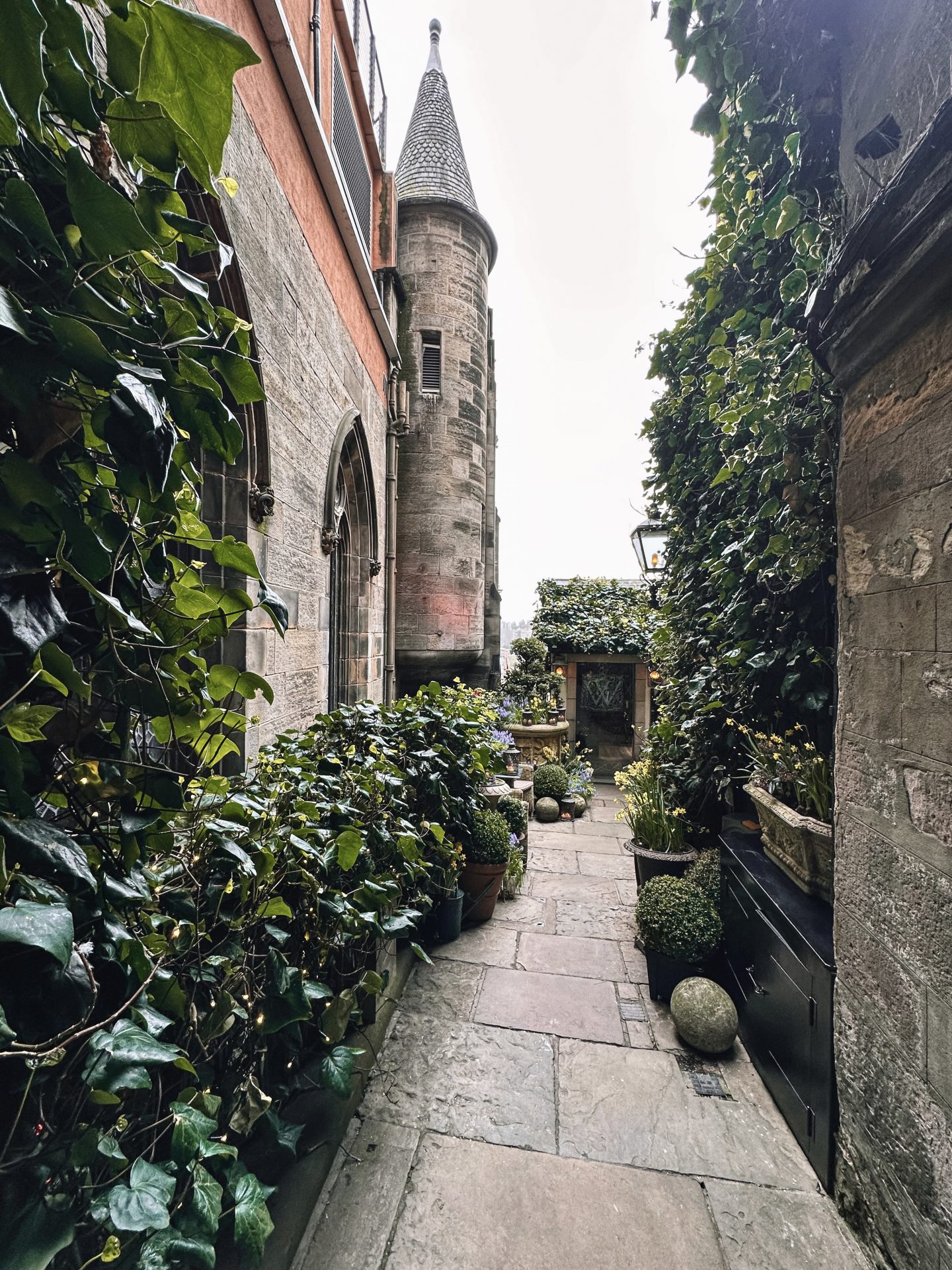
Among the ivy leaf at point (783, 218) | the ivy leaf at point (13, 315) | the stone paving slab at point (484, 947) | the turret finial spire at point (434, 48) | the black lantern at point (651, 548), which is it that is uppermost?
the turret finial spire at point (434, 48)

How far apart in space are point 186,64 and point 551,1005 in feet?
11.7

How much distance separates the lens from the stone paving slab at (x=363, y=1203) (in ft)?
5.41

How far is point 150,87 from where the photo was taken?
1.94 feet

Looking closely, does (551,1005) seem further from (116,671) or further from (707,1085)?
(116,671)

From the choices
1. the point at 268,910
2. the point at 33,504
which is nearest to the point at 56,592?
the point at 33,504

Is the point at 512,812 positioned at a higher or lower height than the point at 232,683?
lower

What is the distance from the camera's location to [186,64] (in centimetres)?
60

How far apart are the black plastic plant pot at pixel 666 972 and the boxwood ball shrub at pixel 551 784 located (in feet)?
12.0

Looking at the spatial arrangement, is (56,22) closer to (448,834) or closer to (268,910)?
(268,910)

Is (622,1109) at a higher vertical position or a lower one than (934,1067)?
lower

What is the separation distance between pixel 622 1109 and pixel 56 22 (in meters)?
3.28

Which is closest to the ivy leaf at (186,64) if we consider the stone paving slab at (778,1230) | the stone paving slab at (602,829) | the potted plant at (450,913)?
the stone paving slab at (778,1230)

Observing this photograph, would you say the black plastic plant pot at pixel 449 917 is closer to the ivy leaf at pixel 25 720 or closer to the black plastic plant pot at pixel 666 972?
the black plastic plant pot at pixel 666 972

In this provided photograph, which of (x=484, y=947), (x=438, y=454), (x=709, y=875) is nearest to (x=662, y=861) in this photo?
(x=709, y=875)
